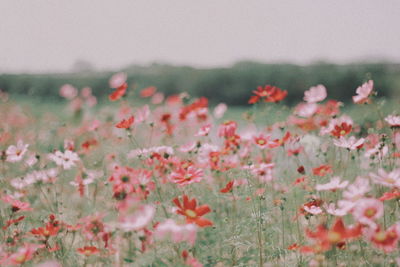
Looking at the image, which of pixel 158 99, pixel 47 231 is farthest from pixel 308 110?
pixel 158 99

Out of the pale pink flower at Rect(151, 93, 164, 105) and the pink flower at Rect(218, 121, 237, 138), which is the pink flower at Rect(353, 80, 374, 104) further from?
the pale pink flower at Rect(151, 93, 164, 105)

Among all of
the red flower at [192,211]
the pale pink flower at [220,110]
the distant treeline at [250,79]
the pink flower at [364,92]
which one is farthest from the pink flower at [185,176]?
the distant treeline at [250,79]

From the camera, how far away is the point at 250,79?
447 inches

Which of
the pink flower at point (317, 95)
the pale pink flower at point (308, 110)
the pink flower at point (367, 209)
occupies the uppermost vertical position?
the pink flower at point (317, 95)

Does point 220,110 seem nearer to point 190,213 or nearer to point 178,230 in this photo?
point 190,213

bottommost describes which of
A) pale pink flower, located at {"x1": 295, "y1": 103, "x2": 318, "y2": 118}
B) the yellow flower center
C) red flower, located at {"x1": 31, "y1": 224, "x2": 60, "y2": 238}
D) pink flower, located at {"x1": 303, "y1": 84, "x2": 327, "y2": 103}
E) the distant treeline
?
the distant treeline

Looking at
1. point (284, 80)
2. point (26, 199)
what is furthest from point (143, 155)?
point (284, 80)

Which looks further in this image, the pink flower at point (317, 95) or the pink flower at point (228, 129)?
the pink flower at point (317, 95)

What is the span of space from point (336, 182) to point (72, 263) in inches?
44.0

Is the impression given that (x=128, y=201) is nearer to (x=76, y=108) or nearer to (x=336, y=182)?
(x=336, y=182)

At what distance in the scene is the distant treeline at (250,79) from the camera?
9719 mm

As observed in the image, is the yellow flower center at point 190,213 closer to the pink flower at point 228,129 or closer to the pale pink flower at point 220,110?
the pink flower at point 228,129

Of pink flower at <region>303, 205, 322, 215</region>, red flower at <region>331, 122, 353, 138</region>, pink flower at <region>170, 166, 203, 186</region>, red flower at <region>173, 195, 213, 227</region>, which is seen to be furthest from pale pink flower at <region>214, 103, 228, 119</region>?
red flower at <region>173, 195, 213, 227</region>

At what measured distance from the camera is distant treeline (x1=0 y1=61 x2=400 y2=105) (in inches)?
383
